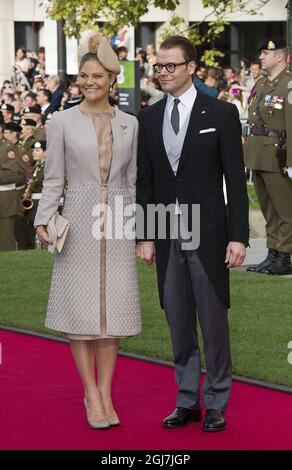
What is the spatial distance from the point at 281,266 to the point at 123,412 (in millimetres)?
5438

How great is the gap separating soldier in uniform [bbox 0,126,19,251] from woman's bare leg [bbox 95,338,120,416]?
10203 mm

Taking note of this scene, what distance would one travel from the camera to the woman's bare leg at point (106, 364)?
686 centimetres

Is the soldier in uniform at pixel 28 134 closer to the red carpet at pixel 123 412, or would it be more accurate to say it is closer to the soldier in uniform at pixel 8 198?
the soldier in uniform at pixel 8 198

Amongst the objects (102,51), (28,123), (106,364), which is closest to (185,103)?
(102,51)

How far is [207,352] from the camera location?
683cm

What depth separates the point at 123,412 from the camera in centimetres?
718

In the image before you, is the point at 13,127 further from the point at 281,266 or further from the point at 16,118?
the point at 281,266

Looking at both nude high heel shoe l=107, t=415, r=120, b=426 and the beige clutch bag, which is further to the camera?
nude high heel shoe l=107, t=415, r=120, b=426

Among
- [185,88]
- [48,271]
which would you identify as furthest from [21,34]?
[185,88]

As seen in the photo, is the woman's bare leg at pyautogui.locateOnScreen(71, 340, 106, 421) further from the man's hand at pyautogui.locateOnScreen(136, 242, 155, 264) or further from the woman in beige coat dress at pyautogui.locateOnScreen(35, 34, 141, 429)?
the man's hand at pyautogui.locateOnScreen(136, 242, 155, 264)

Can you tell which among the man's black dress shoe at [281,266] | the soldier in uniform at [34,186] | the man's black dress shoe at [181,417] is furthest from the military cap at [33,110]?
the man's black dress shoe at [181,417]

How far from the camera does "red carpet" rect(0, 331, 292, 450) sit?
21.3 feet

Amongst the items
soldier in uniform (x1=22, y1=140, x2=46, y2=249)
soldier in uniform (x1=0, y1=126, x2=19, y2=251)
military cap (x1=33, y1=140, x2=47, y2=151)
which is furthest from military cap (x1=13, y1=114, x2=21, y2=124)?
soldier in uniform (x1=0, y1=126, x2=19, y2=251)

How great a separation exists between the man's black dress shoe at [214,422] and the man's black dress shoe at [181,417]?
0.43ft
